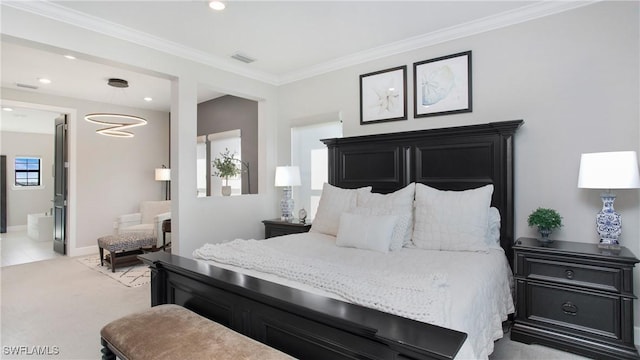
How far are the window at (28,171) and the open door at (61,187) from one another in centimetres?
472

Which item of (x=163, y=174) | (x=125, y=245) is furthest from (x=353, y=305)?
(x=163, y=174)

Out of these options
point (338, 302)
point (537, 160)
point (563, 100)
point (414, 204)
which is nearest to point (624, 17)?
point (563, 100)

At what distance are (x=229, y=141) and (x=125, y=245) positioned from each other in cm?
227

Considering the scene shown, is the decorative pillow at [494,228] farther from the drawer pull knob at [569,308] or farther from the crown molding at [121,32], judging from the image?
the crown molding at [121,32]

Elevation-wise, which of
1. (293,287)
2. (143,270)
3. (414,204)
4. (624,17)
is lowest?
(143,270)

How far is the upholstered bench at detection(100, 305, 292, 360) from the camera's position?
143cm

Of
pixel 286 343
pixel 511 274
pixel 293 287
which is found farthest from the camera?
pixel 511 274

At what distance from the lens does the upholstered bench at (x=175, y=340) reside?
1426 millimetres

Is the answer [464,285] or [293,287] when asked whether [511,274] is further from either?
[293,287]

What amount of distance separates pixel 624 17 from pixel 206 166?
592cm

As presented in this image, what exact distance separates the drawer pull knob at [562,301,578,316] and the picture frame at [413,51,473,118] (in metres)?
1.77

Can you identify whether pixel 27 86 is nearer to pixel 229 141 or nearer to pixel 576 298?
pixel 229 141

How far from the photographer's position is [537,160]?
280cm

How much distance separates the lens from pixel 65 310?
3242 millimetres
